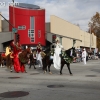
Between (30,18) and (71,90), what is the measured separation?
3585cm

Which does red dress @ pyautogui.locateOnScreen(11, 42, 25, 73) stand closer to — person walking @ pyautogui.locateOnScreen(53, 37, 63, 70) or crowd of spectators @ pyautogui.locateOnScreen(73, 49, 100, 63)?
person walking @ pyautogui.locateOnScreen(53, 37, 63, 70)

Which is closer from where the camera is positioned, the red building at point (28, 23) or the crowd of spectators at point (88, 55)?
the crowd of spectators at point (88, 55)

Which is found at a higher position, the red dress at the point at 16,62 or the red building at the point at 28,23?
the red building at the point at 28,23


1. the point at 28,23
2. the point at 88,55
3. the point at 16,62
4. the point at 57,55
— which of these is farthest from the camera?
the point at 28,23

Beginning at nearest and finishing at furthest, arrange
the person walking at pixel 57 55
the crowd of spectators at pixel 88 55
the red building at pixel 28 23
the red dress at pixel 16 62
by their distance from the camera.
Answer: the person walking at pixel 57 55, the red dress at pixel 16 62, the crowd of spectators at pixel 88 55, the red building at pixel 28 23

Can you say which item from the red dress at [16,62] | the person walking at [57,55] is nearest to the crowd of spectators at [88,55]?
the red dress at [16,62]

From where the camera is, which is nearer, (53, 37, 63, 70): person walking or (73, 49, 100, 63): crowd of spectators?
(53, 37, 63, 70): person walking

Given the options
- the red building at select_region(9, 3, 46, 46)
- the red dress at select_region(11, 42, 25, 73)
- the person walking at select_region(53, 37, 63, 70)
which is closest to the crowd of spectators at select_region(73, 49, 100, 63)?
the red building at select_region(9, 3, 46, 46)

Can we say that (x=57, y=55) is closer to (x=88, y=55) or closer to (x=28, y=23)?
(x=88, y=55)

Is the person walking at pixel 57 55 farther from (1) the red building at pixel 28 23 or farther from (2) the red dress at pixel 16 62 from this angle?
(1) the red building at pixel 28 23

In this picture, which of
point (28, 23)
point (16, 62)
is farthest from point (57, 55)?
point (28, 23)

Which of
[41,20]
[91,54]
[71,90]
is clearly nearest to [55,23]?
[41,20]

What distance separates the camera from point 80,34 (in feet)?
236

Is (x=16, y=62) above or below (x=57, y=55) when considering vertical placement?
below
